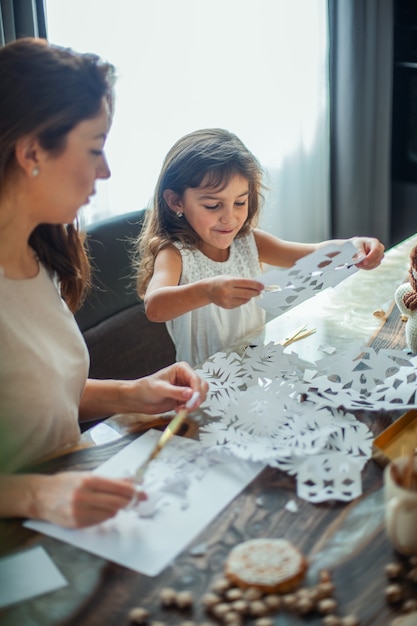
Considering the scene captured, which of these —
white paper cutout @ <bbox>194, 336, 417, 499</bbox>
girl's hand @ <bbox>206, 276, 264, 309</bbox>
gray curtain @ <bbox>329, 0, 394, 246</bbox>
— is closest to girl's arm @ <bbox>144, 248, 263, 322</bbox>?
girl's hand @ <bbox>206, 276, 264, 309</bbox>

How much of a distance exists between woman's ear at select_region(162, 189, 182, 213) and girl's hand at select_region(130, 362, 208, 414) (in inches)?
21.8

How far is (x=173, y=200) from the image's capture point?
5.70ft

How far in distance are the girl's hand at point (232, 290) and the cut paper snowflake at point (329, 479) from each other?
1.29 feet

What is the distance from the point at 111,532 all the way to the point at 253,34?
Result: 2575 millimetres

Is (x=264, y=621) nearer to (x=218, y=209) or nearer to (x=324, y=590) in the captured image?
(x=324, y=590)

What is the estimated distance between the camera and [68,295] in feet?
4.57

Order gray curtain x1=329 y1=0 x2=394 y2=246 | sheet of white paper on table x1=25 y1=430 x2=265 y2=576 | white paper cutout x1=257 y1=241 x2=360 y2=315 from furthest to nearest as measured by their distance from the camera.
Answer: gray curtain x1=329 y1=0 x2=394 y2=246, white paper cutout x1=257 y1=241 x2=360 y2=315, sheet of white paper on table x1=25 y1=430 x2=265 y2=576

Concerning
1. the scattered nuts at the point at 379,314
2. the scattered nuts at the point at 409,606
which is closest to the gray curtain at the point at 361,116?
the scattered nuts at the point at 379,314

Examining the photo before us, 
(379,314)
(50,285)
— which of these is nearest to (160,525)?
(50,285)

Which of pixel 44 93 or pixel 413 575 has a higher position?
pixel 44 93

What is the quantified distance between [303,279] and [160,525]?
0.59 meters

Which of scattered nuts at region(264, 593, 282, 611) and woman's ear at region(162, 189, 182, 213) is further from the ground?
woman's ear at region(162, 189, 182, 213)

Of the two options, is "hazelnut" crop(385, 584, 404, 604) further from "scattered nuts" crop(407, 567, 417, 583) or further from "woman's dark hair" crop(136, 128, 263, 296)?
"woman's dark hair" crop(136, 128, 263, 296)

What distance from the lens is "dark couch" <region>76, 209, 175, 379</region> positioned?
6.26 feet
